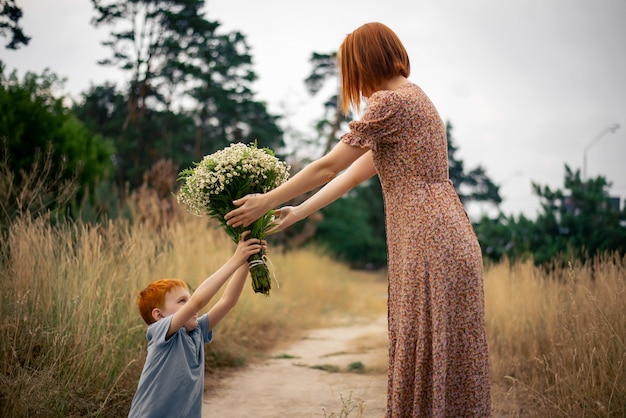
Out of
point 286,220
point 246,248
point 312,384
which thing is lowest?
point 312,384

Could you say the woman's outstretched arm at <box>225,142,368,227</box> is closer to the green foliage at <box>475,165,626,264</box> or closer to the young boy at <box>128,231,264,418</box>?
the young boy at <box>128,231,264,418</box>

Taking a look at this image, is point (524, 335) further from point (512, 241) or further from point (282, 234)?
point (282, 234)

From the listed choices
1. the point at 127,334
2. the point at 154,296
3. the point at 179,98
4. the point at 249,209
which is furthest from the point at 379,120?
the point at 179,98

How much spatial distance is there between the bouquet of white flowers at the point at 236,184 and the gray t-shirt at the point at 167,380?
48cm

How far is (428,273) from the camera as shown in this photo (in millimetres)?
2455

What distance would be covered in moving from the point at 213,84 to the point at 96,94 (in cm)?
549

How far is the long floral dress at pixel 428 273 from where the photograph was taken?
2.43m

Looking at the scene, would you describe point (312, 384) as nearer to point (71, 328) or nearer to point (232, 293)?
point (71, 328)

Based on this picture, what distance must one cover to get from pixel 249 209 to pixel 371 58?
2.84 feet

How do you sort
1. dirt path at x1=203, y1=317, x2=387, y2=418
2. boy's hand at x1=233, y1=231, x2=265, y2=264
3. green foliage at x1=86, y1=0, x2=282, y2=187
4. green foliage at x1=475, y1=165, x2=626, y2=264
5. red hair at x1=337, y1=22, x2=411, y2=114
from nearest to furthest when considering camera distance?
red hair at x1=337, y1=22, x2=411, y2=114 < boy's hand at x1=233, y1=231, x2=265, y2=264 < dirt path at x1=203, y1=317, x2=387, y2=418 < green foliage at x1=475, y1=165, x2=626, y2=264 < green foliage at x1=86, y1=0, x2=282, y2=187

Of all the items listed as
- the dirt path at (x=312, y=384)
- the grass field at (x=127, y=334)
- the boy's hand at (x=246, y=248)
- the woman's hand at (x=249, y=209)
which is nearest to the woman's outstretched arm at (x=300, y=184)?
the woman's hand at (x=249, y=209)

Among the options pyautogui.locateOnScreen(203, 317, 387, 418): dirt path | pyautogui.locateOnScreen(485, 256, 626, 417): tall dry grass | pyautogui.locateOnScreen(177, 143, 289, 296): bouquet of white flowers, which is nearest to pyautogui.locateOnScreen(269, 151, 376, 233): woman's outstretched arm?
pyautogui.locateOnScreen(177, 143, 289, 296): bouquet of white flowers

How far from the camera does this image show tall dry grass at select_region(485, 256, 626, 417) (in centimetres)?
365

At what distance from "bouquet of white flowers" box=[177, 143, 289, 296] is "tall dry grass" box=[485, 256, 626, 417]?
176 centimetres
